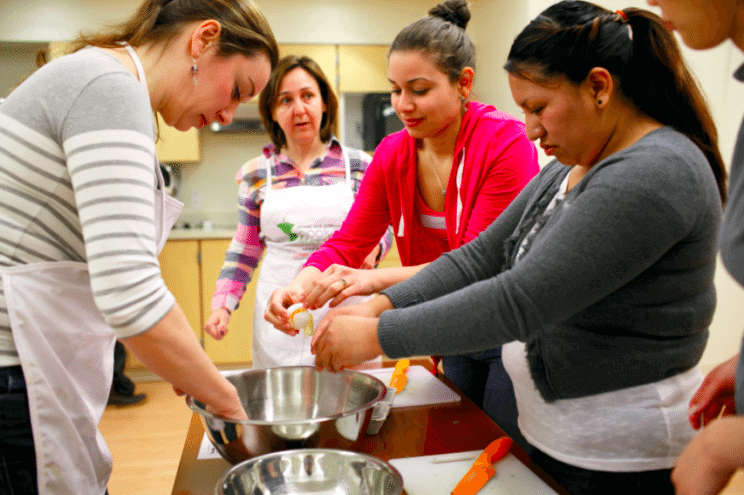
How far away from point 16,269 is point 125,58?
1.11ft

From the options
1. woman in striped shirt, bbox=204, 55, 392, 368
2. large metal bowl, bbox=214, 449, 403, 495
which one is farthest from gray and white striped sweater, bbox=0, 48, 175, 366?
woman in striped shirt, bbox=204, 55, 392, 368

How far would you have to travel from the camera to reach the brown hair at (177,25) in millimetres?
873

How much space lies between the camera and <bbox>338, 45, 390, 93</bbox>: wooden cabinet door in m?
3.75

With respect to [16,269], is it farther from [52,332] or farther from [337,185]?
[337,185]

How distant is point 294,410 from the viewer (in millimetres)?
1021

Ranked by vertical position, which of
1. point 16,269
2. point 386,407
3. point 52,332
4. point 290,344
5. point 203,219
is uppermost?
point 16,269

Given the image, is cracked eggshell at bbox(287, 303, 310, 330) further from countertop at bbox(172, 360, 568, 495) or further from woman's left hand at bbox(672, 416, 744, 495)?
woman's left hand at bbox(672, 416, 744, 495)

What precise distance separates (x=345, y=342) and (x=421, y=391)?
0.35 meters

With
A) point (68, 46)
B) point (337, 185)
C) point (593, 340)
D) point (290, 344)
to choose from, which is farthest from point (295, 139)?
point (593, 340)

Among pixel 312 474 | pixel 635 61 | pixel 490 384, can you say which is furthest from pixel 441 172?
pixel 312 474

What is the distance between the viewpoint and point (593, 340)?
2.68ft

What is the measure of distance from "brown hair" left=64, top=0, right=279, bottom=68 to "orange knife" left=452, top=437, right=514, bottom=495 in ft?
2.42

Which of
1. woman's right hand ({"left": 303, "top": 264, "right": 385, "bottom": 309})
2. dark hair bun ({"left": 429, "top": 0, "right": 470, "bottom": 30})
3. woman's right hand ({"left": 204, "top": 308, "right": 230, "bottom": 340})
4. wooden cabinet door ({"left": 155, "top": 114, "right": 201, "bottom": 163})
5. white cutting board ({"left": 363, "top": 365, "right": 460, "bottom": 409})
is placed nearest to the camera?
white cutting board ({"left": 363, "top": 365, "right": 460, "bottom": 409})

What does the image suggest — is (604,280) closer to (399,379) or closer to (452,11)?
(399,379)
